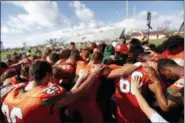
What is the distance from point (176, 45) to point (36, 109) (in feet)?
10.3

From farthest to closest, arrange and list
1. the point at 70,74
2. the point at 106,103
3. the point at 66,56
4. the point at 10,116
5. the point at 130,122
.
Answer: the point at 66,56, the point at 106,103, the point at 70,74, the point at 130,122, the point at 10,116

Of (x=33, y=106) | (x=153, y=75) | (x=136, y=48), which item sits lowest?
(x=33, y=106)

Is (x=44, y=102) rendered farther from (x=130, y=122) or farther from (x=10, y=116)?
(x=130, y=122)

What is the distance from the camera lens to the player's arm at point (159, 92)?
253 centimetres

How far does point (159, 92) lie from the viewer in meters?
2.73

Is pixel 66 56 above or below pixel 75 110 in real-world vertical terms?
above

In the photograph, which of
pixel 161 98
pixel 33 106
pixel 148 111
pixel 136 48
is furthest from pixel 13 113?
pixel 136 48

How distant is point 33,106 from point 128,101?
1403mm

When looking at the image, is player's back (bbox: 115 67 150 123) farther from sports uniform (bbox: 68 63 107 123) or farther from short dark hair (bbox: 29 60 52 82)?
short dark hair (bbox: 29 60 52 82)

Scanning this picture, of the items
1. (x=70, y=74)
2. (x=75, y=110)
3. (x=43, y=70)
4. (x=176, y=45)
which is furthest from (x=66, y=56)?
(x=43, y=70)

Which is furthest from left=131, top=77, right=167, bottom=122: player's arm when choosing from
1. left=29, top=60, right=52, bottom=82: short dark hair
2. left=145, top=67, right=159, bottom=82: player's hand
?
left=29, top=60, right=52, bottom=82: short dark hair

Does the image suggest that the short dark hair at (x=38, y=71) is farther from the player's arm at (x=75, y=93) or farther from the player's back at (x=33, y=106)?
the player's arm at (x=75, y=93)

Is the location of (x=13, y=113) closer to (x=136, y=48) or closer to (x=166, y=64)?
(x=166, y=64)

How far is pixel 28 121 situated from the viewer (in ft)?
7.90
